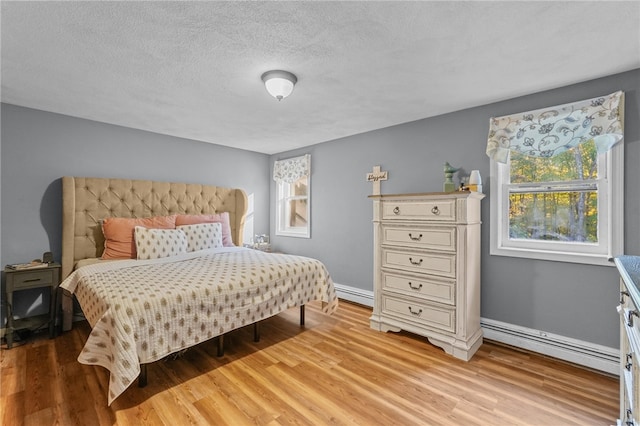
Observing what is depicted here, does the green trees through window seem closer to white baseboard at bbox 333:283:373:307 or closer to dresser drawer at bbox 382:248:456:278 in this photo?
dresser drawer at bbox 382:248:456:278

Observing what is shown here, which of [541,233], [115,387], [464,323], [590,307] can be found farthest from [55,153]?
[590,307]

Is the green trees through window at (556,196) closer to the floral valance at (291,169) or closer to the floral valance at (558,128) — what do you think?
the floral valance at (558,128)

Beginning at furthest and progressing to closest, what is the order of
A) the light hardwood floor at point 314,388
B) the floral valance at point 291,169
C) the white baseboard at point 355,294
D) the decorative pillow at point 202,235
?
the floral valance at point 291,169 < the white baseboard at point 355,294 < the decorative pillow at point 202,235 < the light hardwood floor at point 314,388

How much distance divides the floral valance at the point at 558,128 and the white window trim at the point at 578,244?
14 cm

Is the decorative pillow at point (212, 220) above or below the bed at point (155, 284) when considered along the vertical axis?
above

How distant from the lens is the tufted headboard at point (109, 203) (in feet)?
9.75

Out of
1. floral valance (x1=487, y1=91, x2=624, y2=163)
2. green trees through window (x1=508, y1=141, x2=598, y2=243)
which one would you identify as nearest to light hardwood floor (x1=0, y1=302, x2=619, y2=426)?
green trees through window (x1=508, y1=141, x2=598, y2=243)

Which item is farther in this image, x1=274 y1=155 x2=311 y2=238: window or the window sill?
x1=274 y1=155 x2=311 y2=238: window

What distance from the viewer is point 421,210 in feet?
8.96

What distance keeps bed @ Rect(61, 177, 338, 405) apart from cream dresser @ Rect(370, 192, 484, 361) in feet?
2.21

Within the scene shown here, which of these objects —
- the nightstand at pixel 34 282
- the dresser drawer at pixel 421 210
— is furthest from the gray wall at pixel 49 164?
the dresser drawer at pixel 421 210

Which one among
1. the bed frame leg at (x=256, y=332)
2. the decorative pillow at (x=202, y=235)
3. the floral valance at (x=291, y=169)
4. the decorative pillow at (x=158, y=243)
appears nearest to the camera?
the bed frame leg at (x=256, y=332)

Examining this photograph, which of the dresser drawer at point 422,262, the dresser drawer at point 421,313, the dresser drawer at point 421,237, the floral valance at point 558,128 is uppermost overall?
the floral valance at point 558,128

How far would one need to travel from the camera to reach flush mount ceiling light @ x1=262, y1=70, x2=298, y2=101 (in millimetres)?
2141
